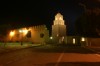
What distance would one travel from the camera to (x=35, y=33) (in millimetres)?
101938

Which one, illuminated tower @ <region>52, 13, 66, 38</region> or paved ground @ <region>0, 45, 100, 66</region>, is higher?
illuminated tower @ <region>52, 13, 66, 38</region>

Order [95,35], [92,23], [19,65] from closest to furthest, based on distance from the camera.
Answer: [19,65]
[92,23]
[95,35]

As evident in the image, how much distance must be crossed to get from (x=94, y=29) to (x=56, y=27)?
60.1 metres

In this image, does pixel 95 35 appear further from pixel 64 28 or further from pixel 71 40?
pixel 64 28

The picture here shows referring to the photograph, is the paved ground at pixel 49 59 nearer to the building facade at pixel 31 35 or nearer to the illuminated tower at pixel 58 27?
the building facade at pixel 31 35

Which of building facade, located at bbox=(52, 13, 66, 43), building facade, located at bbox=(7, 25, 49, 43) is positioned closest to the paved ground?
building facade, located at bbox=(7, 25, 49, 43)

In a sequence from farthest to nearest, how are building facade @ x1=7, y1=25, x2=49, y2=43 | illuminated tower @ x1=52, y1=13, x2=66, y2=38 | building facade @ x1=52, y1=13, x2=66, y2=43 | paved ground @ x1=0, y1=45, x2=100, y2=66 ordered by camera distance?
illuminated tower @ x1=52, y1=13, x2=66, y2=38
building facade @ x1=52, y1=13, x2=66, y2=43
building facade @ x1=7, y1=25, x2=49, y2=43
paved ground @ x1=0, y1=45, x2=100, y2=66

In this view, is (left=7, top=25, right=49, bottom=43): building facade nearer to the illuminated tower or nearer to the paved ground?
the illuminated tower

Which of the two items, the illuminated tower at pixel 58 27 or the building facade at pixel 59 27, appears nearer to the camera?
the building facade at pixel 59 27

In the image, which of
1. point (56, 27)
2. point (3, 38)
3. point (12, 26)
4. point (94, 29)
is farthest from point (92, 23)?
point (56, 27)

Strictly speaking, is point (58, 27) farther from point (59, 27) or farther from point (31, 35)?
point (31, 35)

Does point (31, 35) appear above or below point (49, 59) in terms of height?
above

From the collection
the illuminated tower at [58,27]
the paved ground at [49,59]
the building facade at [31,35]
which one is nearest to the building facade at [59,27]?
the illuminated tower at [58,27]

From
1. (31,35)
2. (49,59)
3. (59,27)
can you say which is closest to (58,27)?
(59,27)
